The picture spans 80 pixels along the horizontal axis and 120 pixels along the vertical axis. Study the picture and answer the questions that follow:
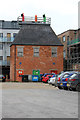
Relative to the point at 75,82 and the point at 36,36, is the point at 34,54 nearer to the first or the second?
the point at 36,36

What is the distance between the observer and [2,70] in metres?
68.2

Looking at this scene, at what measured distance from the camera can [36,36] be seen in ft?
176

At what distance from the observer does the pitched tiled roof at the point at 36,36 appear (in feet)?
173

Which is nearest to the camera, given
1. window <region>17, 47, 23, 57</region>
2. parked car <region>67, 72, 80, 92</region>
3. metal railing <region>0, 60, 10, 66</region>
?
parked car <region>67, 72, 80, 92</region>

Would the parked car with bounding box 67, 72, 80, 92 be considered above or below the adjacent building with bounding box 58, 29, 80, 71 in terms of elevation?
below

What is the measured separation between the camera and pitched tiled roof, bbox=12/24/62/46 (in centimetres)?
5262

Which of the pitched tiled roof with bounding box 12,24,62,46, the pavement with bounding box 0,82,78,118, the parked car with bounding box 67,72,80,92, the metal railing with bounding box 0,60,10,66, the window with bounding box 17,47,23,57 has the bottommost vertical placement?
the pavement with bounding box 0,82,78,118

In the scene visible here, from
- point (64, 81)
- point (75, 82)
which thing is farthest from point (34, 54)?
point (75, 82)

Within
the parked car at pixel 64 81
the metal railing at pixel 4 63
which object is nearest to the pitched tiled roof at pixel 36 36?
the metal railing at pixel 4 63

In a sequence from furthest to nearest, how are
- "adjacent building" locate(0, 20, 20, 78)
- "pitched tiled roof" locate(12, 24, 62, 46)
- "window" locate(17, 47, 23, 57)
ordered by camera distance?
"adjacent building" locate(0, 20, 20, 78) < "pitched tiled roof" locate(12, 24, 62, 46) < "window" locate(17, 47, 23, 57)

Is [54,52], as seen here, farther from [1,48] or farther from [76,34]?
[1,48]

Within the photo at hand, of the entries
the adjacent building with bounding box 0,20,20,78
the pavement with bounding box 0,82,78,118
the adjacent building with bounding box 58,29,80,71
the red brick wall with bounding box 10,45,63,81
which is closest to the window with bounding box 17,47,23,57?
the red brick wall with bounding box 10,45,63,81

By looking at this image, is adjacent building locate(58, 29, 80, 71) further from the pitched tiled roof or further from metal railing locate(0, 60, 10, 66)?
metal railing locate(0, 60, 10, 66)

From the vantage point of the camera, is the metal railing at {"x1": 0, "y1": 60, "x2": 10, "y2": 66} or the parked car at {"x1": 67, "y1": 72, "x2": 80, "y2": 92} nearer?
the parked car at {"x1": 67, "y1": 72, "x2": 80, "y2": 92}
